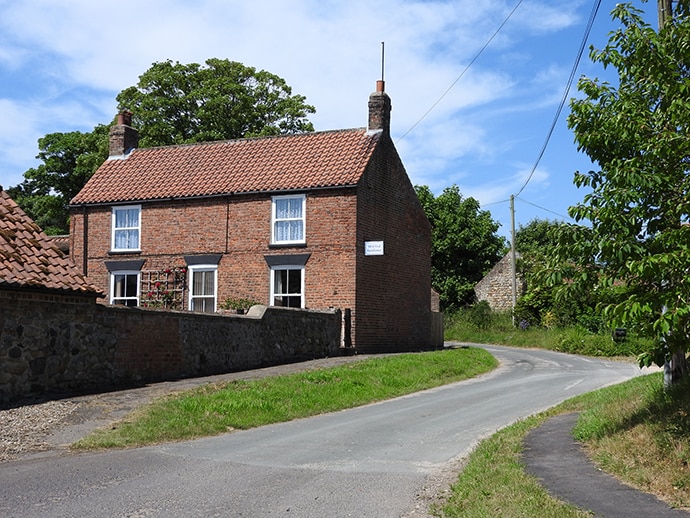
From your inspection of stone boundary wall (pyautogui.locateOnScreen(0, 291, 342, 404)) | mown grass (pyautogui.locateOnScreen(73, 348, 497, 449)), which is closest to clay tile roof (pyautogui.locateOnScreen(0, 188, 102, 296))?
stone boundary wall (pyautogui.locateOnScreen(0, 291, 342, 404))

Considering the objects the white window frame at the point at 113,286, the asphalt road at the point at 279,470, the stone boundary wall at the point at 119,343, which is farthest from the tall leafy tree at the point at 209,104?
the asphalt road at the point at 279,470

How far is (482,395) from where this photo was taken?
1808cm

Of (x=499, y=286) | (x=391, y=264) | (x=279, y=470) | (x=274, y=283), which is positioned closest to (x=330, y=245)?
(x=274, y=283)

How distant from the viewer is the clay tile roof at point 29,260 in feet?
48.3

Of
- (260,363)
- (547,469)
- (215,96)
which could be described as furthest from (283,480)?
(215,96)

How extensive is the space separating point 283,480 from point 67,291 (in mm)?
8466

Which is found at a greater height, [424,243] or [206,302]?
[424,243]

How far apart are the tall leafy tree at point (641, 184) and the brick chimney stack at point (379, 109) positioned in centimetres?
1962

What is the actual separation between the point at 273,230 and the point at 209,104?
23.6 metres

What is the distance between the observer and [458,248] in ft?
185

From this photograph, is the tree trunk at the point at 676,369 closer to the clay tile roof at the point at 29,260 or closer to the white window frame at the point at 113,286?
the clay tile roof at the point at 29,260

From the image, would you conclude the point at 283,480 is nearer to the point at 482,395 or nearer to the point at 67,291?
the point at 67,291

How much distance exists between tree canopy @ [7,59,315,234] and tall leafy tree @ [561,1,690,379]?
4014 cm

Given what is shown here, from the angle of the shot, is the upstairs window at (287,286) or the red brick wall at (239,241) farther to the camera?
the upstairs window at (287,286)
